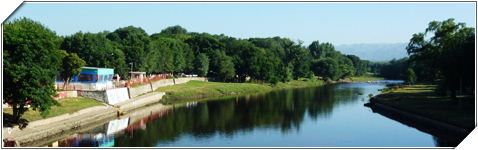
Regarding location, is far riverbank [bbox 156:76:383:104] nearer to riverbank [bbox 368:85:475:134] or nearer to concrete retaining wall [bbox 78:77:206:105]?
concrete retaining wall [bbox 78:77:206:105]

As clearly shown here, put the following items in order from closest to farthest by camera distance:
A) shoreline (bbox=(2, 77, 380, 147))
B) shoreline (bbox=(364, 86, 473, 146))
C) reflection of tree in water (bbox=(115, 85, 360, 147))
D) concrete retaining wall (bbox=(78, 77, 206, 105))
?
shoreline (bbox=(2, 77, 380, 147)), shoreline (bbox=(364, 86, 473, 146)), reflection of tree in water (bbox=(115, 85, 360, 147)), concrete retaining wall (bbox=(78, 77, 206, 105))

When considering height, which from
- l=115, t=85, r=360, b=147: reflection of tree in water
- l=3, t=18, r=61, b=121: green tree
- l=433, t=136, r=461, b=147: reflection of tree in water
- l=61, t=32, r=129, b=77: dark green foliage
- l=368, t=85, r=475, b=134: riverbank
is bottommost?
l=433, t=136, r=461, b=147: reflection of tree in water

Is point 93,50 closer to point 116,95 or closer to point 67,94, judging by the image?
point 116,95

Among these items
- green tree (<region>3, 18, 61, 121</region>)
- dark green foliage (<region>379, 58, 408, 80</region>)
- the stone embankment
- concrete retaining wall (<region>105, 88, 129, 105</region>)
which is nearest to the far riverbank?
concrete retaining wall (<region>105, 88, 129, 105</region>)

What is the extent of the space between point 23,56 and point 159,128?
13.3 metres

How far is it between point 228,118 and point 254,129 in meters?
8.04

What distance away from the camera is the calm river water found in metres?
41.5

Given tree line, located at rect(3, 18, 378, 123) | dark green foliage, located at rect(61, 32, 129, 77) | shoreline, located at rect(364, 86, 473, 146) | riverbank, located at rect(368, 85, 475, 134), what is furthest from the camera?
dark green foliage, located at rect(61, 32, 129, 77)

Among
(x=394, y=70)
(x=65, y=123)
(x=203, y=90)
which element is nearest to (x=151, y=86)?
(x=203, y=90)

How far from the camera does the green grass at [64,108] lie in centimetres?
4175

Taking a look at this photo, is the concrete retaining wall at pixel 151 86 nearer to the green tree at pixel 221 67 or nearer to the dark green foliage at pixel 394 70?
the green tree at pixel 221 67

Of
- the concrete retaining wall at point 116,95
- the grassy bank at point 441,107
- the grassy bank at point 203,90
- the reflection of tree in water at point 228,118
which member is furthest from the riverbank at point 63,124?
the grassy bank at point 441,107

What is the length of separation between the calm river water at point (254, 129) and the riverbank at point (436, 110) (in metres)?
1.54

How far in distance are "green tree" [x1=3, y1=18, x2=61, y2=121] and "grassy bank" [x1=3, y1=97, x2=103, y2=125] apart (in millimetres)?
960
